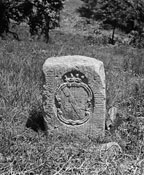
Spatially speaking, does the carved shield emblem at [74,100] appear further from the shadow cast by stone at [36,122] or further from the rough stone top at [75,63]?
the shadow cast by stone at [36,122]

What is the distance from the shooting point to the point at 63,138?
328cm

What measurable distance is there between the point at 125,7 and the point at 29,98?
1507 cm

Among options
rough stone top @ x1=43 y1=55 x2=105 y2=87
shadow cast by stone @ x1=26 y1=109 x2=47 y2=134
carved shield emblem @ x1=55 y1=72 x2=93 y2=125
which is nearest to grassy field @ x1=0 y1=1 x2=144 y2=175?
shadow cast by stone @ x1=26 y1=109 x2=47 y2=134

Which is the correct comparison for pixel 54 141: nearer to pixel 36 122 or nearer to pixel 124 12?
pixel 36 122

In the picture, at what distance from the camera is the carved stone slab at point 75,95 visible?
3137 millimetres

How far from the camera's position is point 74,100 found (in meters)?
3.27

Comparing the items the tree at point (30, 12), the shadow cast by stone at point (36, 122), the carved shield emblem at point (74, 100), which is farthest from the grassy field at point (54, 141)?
the tree at point (30, 12)

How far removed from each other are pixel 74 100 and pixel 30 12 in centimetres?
656

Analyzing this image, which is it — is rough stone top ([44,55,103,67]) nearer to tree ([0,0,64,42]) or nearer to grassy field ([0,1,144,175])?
grassy field ([0,1,144,175])

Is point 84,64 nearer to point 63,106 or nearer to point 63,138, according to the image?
point 63,106

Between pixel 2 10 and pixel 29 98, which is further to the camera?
pixel 2 10

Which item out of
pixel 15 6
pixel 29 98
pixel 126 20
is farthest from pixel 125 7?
pixel 29 98

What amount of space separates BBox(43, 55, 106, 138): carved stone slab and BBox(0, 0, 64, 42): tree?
19.9ft

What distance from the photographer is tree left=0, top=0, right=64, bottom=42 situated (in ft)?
28.7
